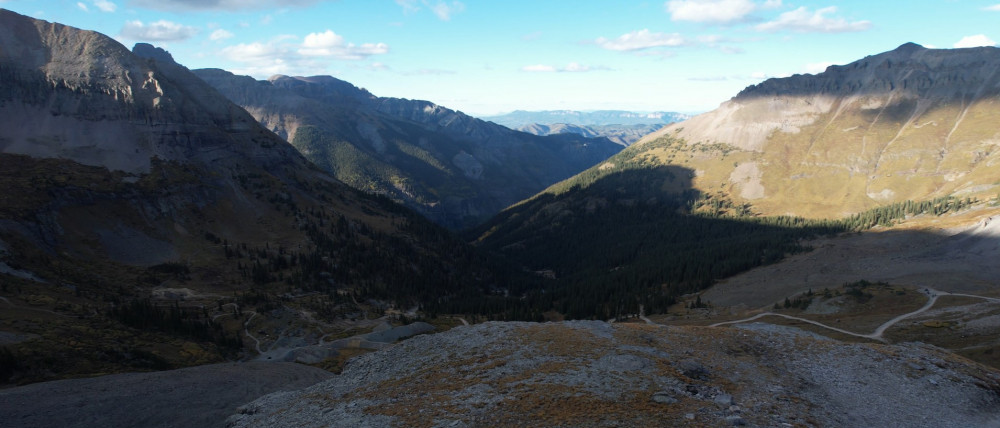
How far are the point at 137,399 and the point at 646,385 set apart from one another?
44366mm

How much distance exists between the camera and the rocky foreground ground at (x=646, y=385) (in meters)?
30.6

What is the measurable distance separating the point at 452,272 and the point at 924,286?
141 metres

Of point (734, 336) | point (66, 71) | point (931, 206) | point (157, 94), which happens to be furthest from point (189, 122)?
point (931, 206)

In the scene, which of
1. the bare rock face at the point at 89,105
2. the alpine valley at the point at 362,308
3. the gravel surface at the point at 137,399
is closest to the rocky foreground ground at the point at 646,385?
the alpine valley at the point at 362,308

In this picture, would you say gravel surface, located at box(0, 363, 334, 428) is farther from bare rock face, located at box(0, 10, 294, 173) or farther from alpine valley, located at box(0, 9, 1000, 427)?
bare rock face, located at box(0, 10, 294, 173)

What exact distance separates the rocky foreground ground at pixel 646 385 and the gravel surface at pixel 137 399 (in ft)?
14.1

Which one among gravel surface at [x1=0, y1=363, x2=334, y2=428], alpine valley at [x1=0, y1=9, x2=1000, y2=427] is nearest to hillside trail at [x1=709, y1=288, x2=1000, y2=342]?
alpine valley at [x1=0, y1=9, x2=1000, y2=427]

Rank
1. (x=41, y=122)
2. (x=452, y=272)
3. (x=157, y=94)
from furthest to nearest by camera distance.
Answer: (x=452, y=272) → (x=157, y=94) → (x=41, y=122)

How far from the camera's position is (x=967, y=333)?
62.9m

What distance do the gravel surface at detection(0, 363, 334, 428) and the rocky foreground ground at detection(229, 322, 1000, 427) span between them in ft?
14.1

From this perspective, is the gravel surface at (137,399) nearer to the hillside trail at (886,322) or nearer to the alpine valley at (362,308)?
the alpine valley at (362,308)

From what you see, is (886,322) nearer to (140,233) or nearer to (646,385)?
(646,385)

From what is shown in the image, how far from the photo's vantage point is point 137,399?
42.2 m

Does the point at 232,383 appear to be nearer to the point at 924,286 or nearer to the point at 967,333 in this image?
the point at 967,333
